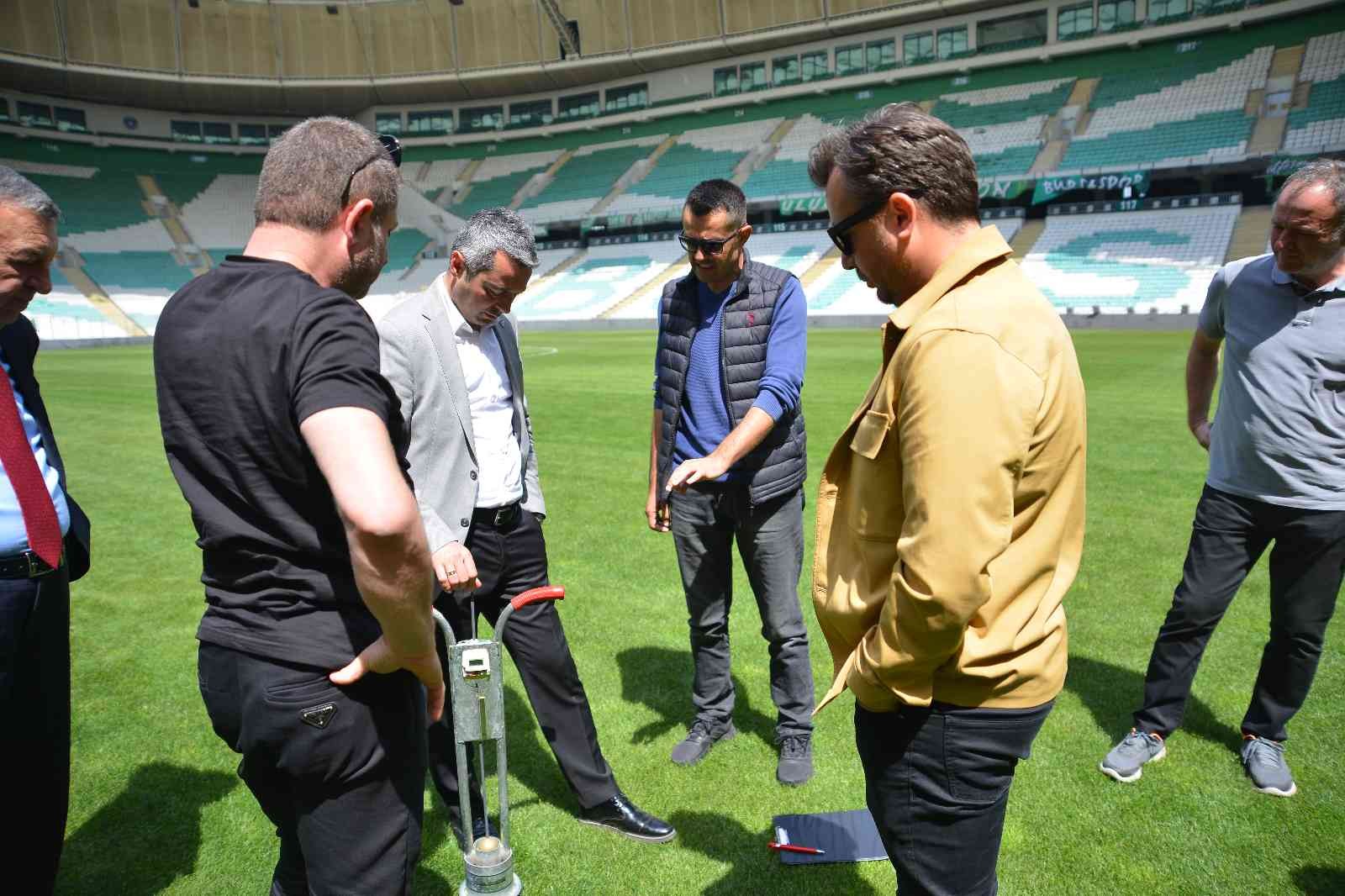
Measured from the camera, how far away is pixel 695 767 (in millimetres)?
3738

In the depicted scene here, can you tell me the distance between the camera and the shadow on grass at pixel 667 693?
4086 millimetres

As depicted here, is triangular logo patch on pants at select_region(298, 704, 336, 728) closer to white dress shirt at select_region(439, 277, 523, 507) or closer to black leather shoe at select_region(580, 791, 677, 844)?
white dress shirt at select_region(439, 277, 523, 507)

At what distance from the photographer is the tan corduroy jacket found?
1.59m

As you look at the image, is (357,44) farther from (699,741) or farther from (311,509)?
(311,509)

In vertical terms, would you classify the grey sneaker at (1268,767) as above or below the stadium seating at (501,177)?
below

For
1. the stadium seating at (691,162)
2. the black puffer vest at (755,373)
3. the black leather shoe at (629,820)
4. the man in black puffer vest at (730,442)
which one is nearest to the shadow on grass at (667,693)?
the man in black puffer vest at (730,442)

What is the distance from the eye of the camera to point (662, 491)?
12.9ft

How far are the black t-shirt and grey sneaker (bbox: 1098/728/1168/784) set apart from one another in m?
3.18

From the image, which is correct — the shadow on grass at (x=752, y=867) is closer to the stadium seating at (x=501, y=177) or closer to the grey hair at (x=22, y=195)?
the grey hair at (x=22, y=195)

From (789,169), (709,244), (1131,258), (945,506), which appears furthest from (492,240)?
(789,169)

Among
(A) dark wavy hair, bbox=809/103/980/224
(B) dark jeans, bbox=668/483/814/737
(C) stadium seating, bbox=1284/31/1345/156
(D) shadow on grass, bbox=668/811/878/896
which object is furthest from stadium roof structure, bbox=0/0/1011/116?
(A) dark wavy hair, bbox=809/103/980/224

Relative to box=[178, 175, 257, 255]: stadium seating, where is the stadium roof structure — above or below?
above

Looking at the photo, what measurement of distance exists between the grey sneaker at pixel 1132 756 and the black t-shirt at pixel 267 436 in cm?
318

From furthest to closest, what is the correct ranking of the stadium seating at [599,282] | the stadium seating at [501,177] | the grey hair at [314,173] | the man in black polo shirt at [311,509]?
the stadium seating at [501,177] → the stadium seating at [599,282] → the grey hair at [314,173] → the man in black polo shirt at [311,509]
